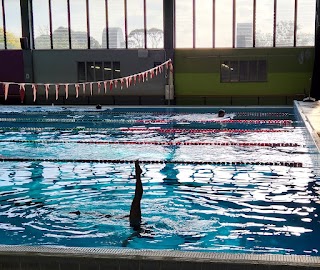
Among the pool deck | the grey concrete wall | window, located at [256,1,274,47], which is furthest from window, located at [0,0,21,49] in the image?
the pool deck

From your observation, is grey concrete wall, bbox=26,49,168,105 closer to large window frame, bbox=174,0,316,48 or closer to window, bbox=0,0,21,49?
window, bbox=0,0,21,49

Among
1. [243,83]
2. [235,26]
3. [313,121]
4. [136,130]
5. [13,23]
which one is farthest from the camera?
[13,23]

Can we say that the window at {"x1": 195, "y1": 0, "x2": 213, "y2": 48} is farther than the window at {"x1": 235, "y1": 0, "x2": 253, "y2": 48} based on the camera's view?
Yes

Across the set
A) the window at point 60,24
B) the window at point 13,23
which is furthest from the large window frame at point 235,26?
the window at point 13,23

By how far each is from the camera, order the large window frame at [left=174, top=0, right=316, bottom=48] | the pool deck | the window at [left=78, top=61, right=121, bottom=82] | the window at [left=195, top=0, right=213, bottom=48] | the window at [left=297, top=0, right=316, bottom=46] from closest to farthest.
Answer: the pool deck < the window at [left=297, top=0, right=316, bottom=46] < the large window frame at [left=174, top=0, right=316, bottom=48] < the window at [left=195, top=0, right=213, bottom=48] < the window at [left=78, top=61, right=121, bottom=82]

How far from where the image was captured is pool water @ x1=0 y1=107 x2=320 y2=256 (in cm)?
440

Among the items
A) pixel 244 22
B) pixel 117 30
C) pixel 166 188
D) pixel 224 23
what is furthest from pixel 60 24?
pixel 166 188

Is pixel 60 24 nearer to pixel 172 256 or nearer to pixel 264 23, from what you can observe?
pixel 264 23

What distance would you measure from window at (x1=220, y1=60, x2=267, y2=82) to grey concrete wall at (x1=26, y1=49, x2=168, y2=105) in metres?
2.49

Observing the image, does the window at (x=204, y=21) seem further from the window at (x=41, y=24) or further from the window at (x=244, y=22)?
the window at (x=41, y=24)

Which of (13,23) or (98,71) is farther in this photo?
(13,23)

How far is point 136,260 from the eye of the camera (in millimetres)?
2664

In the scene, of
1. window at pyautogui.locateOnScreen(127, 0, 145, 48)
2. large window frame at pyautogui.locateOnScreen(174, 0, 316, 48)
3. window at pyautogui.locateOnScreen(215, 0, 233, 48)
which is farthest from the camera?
window at pyautogui.locateOnScreen(127, 0, 145, 48)

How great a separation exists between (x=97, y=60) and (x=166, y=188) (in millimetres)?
13940
